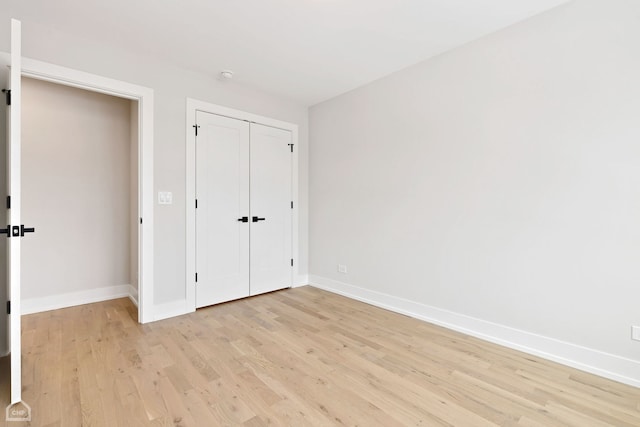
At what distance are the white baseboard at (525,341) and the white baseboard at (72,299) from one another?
3167mm

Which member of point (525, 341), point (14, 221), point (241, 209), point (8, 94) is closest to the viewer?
point (14, 221)

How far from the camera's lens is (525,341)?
241 cm

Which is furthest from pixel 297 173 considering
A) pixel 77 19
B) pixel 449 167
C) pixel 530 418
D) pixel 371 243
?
pixel 530 418

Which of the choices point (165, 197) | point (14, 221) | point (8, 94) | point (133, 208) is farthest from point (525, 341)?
point (133, 208)

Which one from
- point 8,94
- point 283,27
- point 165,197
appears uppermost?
point 283,27

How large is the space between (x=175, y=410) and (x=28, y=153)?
11.0 ft

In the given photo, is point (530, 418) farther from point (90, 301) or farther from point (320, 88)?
point (90, 301)

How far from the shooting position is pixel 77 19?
7.77 ft

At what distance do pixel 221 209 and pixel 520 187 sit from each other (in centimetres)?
302

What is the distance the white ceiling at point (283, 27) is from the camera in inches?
87.3

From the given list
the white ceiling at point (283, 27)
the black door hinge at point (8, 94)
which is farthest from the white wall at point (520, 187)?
the black door hinge at point (8, 94)

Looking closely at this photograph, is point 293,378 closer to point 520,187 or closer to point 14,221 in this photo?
point 14,221
